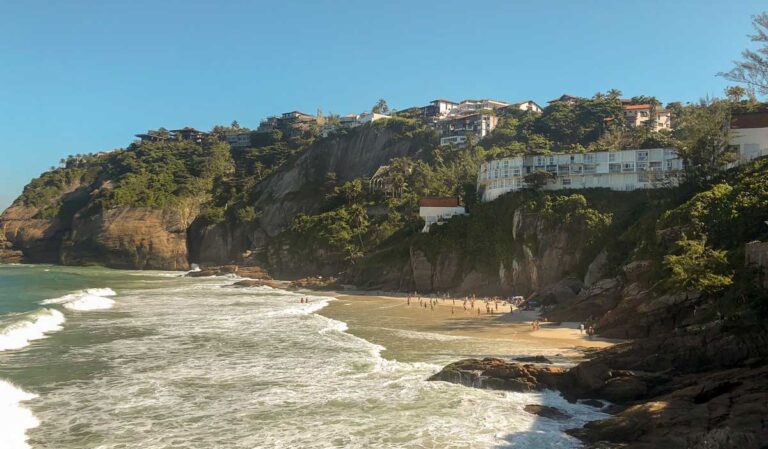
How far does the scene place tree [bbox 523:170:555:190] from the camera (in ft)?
189

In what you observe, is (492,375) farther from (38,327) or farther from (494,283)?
(494,283)

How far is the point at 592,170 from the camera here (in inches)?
2299

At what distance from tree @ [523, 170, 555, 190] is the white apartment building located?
1040 mm

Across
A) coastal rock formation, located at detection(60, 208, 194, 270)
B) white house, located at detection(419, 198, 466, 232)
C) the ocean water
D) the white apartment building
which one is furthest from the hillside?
the ocean water

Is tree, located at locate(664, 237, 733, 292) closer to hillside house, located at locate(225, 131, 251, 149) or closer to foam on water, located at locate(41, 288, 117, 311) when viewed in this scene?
foam on water, located at locate(41, 288, 117, 311)

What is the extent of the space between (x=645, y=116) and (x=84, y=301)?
87.8 metres

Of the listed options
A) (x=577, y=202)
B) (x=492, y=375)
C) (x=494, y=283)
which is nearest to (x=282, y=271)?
(x=494, y=283)

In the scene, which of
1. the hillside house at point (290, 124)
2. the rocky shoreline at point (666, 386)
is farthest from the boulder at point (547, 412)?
the hillside house at point (290, 124)

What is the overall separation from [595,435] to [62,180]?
141m

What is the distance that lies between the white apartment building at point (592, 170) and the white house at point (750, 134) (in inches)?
282

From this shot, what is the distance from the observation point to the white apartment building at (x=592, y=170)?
55.0 metres

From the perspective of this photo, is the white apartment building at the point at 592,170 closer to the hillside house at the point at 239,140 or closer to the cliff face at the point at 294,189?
the cliff face at the point at 294,189

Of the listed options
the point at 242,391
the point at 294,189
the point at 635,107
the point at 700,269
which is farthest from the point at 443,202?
the point at 635,107

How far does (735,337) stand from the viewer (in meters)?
19.5
